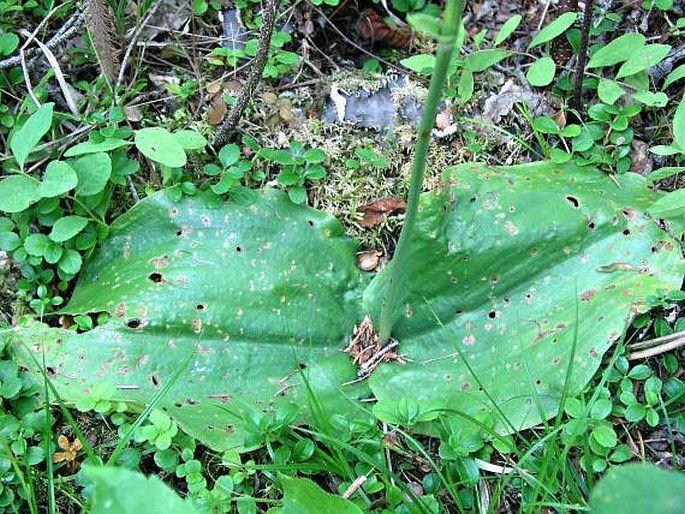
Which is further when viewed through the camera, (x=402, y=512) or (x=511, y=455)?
(x=511, y=455)

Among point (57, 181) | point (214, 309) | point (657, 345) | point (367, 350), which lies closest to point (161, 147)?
point (57, 181)

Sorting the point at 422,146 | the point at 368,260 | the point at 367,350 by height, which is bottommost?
the point at 367,350

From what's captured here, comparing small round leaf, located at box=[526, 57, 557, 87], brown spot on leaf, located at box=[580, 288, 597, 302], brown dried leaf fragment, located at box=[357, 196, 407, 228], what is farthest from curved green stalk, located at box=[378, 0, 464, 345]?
small round leaf, located at box=[526, 57, 557, 87]

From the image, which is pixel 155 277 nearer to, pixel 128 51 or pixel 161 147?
pixel 161 147

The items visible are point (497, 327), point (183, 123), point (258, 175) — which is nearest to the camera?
point (497, 327)

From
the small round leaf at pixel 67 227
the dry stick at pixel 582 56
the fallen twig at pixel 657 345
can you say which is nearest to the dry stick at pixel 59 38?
the small round leaf at pixel 67 227

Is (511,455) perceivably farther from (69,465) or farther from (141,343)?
(69,465)

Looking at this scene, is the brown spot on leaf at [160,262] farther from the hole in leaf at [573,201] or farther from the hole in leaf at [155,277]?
the hole in leaf at [573,201]

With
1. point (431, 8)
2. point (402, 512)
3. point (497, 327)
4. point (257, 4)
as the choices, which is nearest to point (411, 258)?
point (497, 327)
